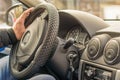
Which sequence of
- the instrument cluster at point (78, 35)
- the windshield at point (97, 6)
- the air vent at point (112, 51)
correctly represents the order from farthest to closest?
the windshield at point (97, 6), the instrument cluster at point (78, 35), the air vent at point (112, 51)

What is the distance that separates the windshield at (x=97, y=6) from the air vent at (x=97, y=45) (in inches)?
23.3

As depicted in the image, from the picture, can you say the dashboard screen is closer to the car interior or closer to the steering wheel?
the car interior

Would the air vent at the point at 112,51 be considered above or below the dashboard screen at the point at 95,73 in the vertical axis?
above

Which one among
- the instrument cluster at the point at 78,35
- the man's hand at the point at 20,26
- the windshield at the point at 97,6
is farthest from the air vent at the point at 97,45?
the windshield at the point at 97,6

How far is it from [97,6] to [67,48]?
599 mm

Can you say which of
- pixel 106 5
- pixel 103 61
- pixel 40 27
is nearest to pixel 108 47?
pixel 103 61

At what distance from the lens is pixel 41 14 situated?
4.46ft

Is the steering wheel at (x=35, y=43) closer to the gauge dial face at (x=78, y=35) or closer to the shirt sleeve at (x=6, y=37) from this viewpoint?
the shirt sleeve at (x=6, y=37)

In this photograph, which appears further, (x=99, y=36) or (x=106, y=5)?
(x=106, y=5)

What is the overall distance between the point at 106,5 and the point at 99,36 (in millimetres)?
695

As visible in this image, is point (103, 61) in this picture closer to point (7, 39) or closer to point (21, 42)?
point (21, 42)

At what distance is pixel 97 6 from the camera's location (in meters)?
1.88

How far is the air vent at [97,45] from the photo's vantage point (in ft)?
3.88

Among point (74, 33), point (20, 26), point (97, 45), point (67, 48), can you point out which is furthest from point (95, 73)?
point (20, 26)
